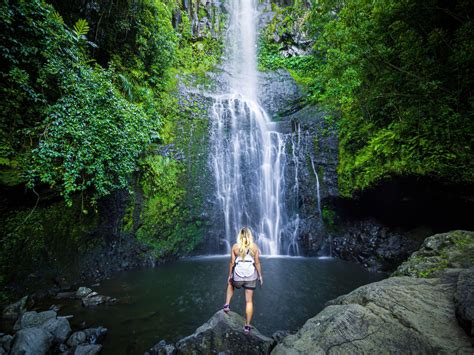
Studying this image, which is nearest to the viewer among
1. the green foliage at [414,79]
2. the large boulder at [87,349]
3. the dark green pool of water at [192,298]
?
the large boulder at [87,349]

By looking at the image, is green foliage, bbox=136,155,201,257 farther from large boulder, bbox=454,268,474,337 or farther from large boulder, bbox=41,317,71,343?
large boulder, bbox=454,268,474,337

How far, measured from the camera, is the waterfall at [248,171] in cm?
1037

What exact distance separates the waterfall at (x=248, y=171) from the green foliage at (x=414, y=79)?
14.2 feet

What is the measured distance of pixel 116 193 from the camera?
7.69 m

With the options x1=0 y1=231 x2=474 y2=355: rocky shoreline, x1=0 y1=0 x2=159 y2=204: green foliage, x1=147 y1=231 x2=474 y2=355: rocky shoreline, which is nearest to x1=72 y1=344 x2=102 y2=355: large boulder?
x1=0 y1=231 x2=474 y2=355: rocky shoreline

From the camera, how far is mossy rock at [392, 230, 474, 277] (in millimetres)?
3760

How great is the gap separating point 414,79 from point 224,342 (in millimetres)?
7694

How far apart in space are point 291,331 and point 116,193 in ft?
22.4

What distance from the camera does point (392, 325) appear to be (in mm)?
2480

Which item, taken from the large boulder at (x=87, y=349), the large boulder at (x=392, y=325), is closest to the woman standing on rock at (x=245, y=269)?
the large boulder at (x=392, y=325)

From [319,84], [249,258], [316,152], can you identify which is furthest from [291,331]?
[319,84]

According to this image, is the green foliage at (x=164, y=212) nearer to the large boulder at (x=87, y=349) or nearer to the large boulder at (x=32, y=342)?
the large boulder at (x=32, y=342)

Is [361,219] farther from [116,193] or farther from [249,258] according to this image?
[116,193]

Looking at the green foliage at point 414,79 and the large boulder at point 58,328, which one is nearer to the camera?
the large boulder at point 58,328
